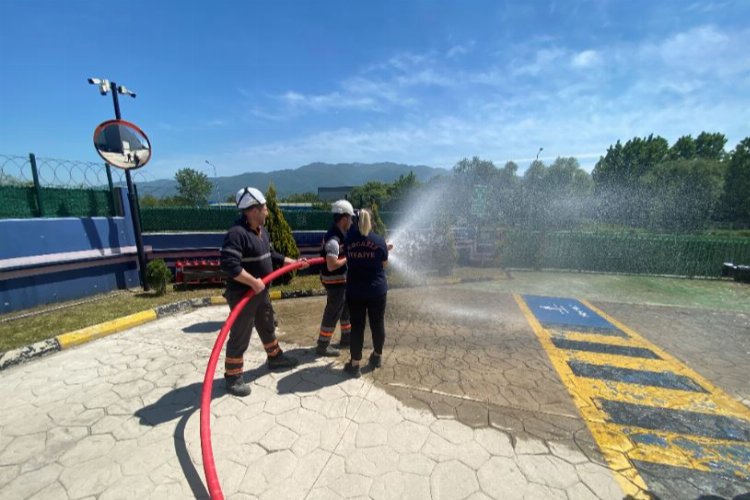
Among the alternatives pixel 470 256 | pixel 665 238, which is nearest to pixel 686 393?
pixel 470 256

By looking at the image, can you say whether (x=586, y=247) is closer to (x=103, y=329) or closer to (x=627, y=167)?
(x=103, y=329)

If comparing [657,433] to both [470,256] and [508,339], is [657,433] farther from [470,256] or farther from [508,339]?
[470,256]

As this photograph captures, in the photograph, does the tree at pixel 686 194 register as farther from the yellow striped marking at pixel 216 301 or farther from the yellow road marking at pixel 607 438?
the yellow striped marking at pixel 216 301

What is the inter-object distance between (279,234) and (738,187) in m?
61.8

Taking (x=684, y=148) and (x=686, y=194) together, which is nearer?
(x=686, y=194)

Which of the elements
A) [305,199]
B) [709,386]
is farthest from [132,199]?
[305,199]

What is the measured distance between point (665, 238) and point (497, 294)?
29.7 feet

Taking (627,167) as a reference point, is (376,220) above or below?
below

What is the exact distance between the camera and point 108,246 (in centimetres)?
812

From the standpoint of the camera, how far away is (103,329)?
5.37 metres

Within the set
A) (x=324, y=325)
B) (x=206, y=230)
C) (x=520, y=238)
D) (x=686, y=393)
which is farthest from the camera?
(x=520, y=238)

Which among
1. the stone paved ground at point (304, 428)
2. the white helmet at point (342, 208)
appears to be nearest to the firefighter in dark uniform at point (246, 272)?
the stone paved ground at point (304, 428)

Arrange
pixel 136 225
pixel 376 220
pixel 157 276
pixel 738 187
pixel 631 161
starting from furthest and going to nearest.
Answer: pixel 631 161, pixel 738 187, pixel 376 220, pixel 136 225, pixel 157 276

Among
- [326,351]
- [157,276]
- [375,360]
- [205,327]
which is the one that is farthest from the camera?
[157,276]
